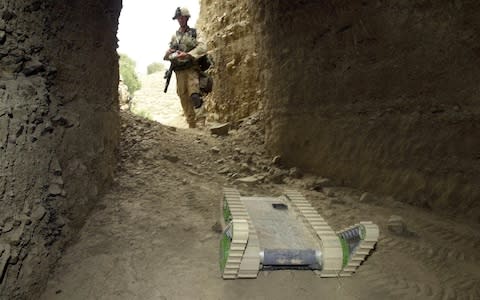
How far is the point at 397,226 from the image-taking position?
2.78 m

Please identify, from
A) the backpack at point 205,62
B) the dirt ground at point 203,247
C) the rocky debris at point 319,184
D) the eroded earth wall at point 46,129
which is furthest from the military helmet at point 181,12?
the rocky debris at point 319,184

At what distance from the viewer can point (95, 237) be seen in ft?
8.19

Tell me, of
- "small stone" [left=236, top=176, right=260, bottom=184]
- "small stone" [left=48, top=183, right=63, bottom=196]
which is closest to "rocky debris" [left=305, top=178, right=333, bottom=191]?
"small stone" [left=236, top=176, right=260, bottom=184]

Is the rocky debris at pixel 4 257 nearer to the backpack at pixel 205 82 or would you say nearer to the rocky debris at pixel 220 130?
the rocky debris at pixel 220 130

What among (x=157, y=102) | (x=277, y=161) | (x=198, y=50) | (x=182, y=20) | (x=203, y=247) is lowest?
(x=157, y=102)

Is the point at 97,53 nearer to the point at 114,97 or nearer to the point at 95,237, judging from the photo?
the point at 114,97

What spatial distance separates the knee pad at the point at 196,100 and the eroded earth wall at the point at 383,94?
3664 millimetres

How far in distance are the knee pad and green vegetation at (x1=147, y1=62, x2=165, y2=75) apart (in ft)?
77.6

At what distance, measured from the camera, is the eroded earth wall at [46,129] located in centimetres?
181

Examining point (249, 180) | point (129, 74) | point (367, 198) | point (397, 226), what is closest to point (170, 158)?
point (249, 180)

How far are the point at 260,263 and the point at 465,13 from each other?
8.73 feet

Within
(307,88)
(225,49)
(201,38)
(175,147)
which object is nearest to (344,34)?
(307,88)

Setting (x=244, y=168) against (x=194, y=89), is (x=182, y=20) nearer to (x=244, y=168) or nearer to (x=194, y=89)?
(x=194, y=89)

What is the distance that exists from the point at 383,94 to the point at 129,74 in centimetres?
2310
